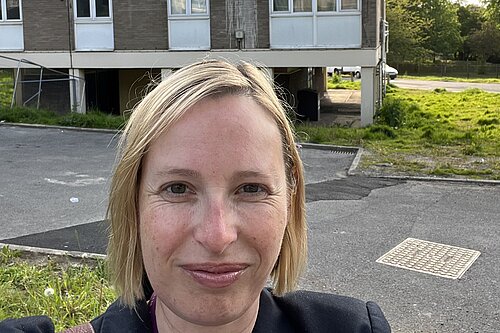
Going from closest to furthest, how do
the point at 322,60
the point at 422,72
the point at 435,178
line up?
the point at 435,178 < the point at 322,60 < the point at 422,72

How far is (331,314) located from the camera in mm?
1617

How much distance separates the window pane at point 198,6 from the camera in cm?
1957

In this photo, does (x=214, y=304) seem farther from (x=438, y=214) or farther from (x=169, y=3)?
(x=169, y=3)

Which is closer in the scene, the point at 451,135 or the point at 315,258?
the point at 315,258

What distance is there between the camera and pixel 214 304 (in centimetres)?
139

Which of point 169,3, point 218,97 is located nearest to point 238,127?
point 218,97

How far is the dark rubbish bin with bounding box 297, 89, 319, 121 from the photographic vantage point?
2111 centimetres

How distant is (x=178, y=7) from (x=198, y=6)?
589 millimetres

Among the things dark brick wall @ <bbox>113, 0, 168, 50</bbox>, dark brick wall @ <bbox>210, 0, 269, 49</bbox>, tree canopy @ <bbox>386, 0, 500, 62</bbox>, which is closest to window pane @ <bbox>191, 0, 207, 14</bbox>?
dark brick wall @ <bbox>210, 0, 269, 49</bbox>

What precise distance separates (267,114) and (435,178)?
1083 cm

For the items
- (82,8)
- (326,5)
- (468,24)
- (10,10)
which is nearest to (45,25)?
(82,8)

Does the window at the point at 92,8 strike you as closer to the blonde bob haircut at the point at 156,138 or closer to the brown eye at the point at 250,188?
the blonde bob haircut at the point at 156,138

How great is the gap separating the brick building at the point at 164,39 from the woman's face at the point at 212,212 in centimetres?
1579

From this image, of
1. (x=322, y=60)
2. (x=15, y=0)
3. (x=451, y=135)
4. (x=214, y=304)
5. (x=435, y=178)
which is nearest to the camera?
(x=214, y=304)
